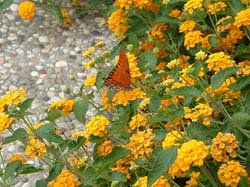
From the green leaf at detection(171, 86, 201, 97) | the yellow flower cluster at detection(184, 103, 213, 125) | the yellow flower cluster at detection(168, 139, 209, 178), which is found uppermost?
the green leaf at detection(171, 86, 201, 97)

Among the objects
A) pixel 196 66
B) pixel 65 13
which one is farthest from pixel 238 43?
pixel 65 13

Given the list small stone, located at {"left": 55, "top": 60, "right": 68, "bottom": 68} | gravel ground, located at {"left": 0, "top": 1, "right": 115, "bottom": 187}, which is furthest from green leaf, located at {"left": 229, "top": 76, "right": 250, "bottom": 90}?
small stone, located at {"left": 55, "top": 60, "right": 68, "bottom": 68}

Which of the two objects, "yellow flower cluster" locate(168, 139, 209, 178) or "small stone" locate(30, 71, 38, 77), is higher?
"yellow flower cluster" locate(168, 139, 209, 178)

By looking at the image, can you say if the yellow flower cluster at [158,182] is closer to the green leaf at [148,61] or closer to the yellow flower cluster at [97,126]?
the yellow flower cluster at [97,126]

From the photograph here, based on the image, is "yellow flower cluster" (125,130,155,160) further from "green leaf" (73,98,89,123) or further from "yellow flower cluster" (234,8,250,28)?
"yellow flower cluster" (234,8,250,28)

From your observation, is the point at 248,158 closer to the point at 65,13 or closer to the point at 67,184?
the point at 67,184

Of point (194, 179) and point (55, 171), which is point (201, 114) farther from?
point (55, 171)

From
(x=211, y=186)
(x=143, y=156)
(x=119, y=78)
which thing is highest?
(x=119, y=78)
